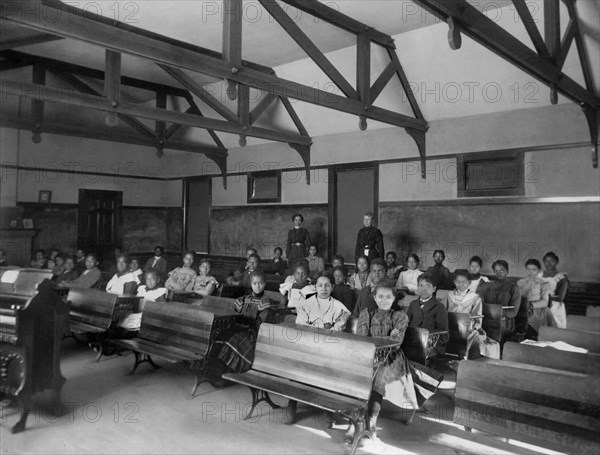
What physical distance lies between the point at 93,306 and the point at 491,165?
5823 mm

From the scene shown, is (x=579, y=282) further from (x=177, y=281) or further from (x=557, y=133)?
Result: (x=177, y=281)

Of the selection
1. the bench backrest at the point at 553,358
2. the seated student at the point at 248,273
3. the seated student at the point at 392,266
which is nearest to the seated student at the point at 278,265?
the seated student at the point at 248,273

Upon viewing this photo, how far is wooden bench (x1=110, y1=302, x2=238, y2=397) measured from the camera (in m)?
4.30

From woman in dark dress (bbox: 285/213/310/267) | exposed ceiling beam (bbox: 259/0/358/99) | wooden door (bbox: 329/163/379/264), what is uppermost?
exposed ceiling beam (bbox: 259/0/358/99)

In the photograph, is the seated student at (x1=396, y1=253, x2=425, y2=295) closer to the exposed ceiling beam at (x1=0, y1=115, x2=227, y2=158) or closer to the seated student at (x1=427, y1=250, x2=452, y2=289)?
the seated student at (x1=427, y1=250, x2=452, y2=289)

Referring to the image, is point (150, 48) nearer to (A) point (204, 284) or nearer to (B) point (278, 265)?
(A) point (204, 284)

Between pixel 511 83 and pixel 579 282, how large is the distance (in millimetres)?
2867

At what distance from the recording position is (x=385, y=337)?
3.85 metres

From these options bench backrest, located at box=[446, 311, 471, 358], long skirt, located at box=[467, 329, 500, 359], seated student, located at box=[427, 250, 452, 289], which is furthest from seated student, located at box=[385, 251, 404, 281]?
bench backrest, located at box=[446, 311, 471, 358]

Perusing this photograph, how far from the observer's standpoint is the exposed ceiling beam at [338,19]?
6152mm

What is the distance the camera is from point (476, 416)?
2762 millimetres

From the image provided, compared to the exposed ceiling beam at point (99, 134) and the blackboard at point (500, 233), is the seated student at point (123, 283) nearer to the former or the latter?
the exposed ceiling beam at point (99, 134)

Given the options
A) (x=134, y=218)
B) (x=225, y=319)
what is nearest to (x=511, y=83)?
(x=225, y=319)

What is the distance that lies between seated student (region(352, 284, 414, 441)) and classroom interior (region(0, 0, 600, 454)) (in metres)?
0.22
